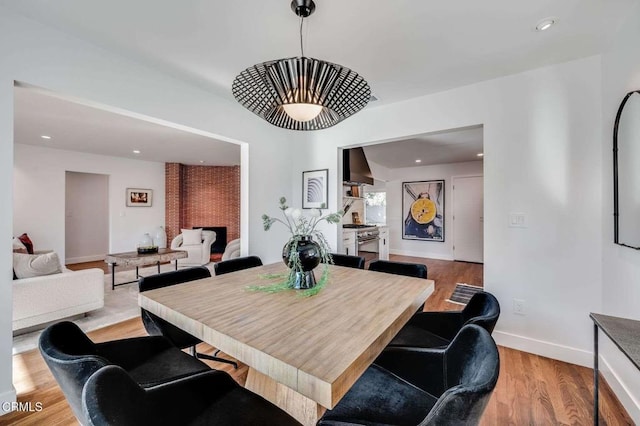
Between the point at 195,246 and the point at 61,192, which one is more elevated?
the point at 61,192

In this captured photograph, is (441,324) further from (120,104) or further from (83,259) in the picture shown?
(83,259)

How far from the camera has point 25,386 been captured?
182cm

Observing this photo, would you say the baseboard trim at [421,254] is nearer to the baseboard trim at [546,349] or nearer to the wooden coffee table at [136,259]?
the baseboard trim at [546,349]

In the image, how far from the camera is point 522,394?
1.77 meters

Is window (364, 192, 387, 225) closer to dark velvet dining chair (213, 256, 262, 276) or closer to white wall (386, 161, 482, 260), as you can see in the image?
white wall (386, 161, 482, 260)

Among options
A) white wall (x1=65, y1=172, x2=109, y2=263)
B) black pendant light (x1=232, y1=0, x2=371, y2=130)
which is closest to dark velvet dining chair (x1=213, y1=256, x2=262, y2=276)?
black pendant light (x1=232, y1=0, x2=371, y2=130)

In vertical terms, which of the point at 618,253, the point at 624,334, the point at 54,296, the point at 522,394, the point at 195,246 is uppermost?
the point at 618,253

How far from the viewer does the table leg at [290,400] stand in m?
1.10

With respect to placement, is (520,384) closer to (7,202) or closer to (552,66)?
(552,66)

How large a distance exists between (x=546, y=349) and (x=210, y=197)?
7.09 m

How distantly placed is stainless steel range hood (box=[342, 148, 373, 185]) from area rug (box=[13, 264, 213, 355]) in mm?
3132

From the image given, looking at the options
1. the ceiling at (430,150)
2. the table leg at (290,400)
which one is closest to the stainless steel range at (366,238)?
the ceiling at (430,150)

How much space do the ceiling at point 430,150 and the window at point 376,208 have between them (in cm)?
89

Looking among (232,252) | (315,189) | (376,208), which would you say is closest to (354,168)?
(315,189)
